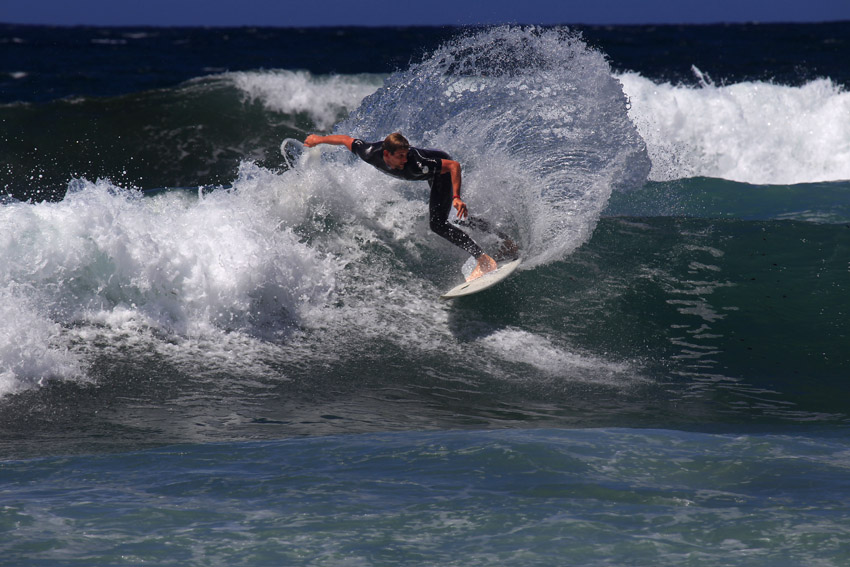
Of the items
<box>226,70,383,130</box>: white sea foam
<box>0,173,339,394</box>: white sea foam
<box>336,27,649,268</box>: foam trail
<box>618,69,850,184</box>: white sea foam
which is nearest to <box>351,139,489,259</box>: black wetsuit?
<box>336,27,649,268</box>: foam trail

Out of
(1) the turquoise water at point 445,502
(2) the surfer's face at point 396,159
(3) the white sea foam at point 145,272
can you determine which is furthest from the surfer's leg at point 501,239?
(1) the turquoise water at point 445,502

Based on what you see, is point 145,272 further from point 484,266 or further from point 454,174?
point 484,266

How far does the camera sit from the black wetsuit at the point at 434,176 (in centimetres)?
796

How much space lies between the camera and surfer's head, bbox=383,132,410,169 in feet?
25.3

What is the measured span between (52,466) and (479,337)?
3.66m

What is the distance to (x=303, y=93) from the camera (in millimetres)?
19547

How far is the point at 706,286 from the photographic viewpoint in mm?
8547

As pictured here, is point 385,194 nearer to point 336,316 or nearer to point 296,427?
point 336,316

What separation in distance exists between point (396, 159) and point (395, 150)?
5.2 inches

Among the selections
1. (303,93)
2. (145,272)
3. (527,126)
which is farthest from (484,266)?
(303,93)

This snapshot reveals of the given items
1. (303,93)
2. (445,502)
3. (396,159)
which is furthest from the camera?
(303,93)

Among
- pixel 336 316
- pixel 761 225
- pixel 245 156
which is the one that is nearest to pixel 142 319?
pixel 336 316

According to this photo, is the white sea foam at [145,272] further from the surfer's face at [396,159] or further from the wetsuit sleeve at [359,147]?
the surfer's face at [396,159]

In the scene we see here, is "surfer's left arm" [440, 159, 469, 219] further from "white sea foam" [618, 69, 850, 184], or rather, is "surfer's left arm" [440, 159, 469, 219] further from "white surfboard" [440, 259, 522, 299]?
"white sea foam" [618, 69, 850, 184]
